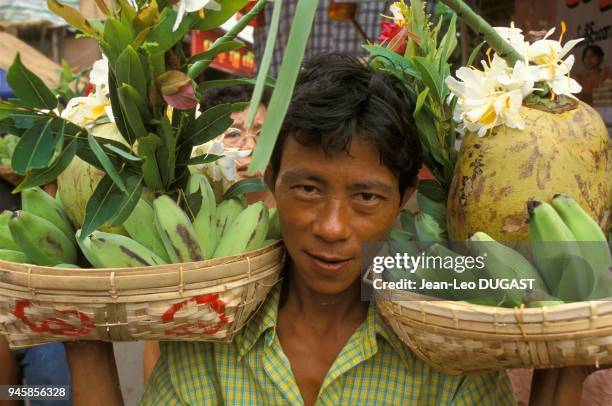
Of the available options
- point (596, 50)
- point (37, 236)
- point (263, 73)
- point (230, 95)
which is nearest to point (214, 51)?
point (37, 236)

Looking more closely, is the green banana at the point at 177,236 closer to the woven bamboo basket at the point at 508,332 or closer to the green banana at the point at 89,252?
the green banana at the point at 89,252

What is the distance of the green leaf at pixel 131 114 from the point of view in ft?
4.13

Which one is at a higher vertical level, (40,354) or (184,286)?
(184,286)

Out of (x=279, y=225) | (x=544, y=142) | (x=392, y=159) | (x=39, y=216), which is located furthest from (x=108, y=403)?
(x=544, y=142)

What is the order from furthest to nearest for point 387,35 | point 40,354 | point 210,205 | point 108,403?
point 40,354 < point 387,35 < point 108,403 < point 210,205

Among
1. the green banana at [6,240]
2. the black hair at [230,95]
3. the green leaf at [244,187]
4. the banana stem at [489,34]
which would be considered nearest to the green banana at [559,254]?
the banana stem at [489,34]

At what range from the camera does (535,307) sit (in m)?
1.05

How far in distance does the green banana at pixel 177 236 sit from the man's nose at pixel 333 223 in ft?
0.83

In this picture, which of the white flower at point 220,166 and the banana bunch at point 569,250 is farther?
the white flower at point 220,166

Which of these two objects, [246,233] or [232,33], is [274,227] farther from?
[232,33]

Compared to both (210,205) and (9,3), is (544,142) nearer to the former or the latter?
(210,205)

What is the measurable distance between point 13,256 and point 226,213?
447 mm

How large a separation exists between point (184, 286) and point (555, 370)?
2.40 ft

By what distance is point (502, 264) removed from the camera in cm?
113
